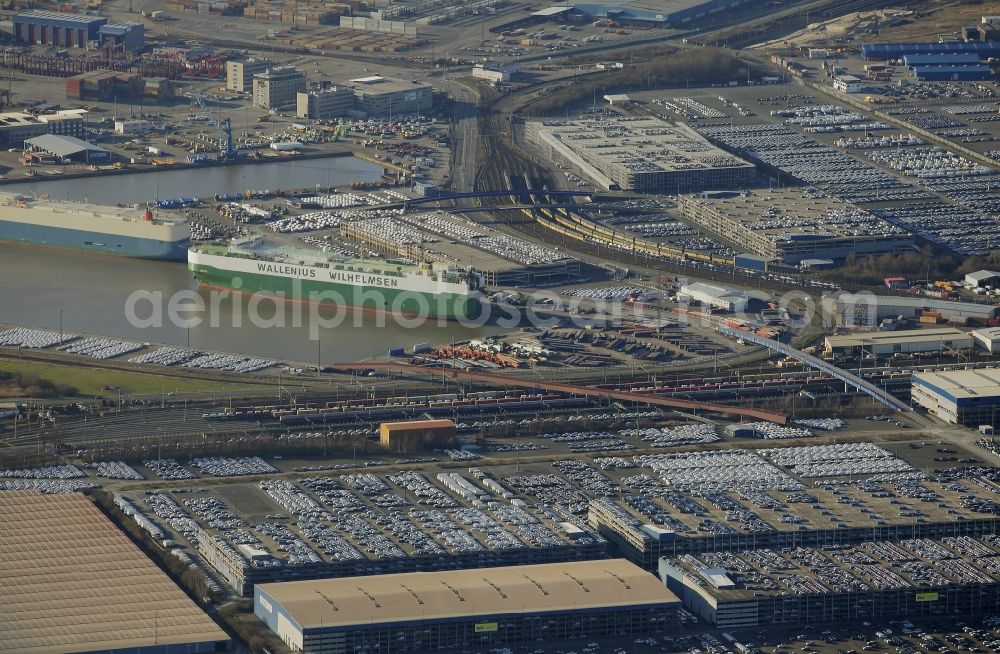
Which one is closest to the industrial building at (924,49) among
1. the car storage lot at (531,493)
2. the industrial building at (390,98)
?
the industrial building at (390,98)

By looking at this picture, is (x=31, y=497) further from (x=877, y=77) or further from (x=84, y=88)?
(x=877, y=77)

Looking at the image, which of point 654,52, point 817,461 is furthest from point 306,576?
point 654,52

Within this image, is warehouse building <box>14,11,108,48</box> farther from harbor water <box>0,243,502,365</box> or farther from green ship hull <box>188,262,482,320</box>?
green ship hull <box>188,262,482,320</box>

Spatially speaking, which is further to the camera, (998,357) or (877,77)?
(877,77)

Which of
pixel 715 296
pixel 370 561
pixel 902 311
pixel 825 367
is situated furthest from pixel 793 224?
pixel 370 561

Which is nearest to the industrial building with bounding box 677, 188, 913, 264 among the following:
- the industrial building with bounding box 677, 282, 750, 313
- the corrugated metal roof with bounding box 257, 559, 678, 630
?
the industrial building with bounding box 677, 282, 750, 313

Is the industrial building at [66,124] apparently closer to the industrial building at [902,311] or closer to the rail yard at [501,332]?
the rail yard at [501,332]
